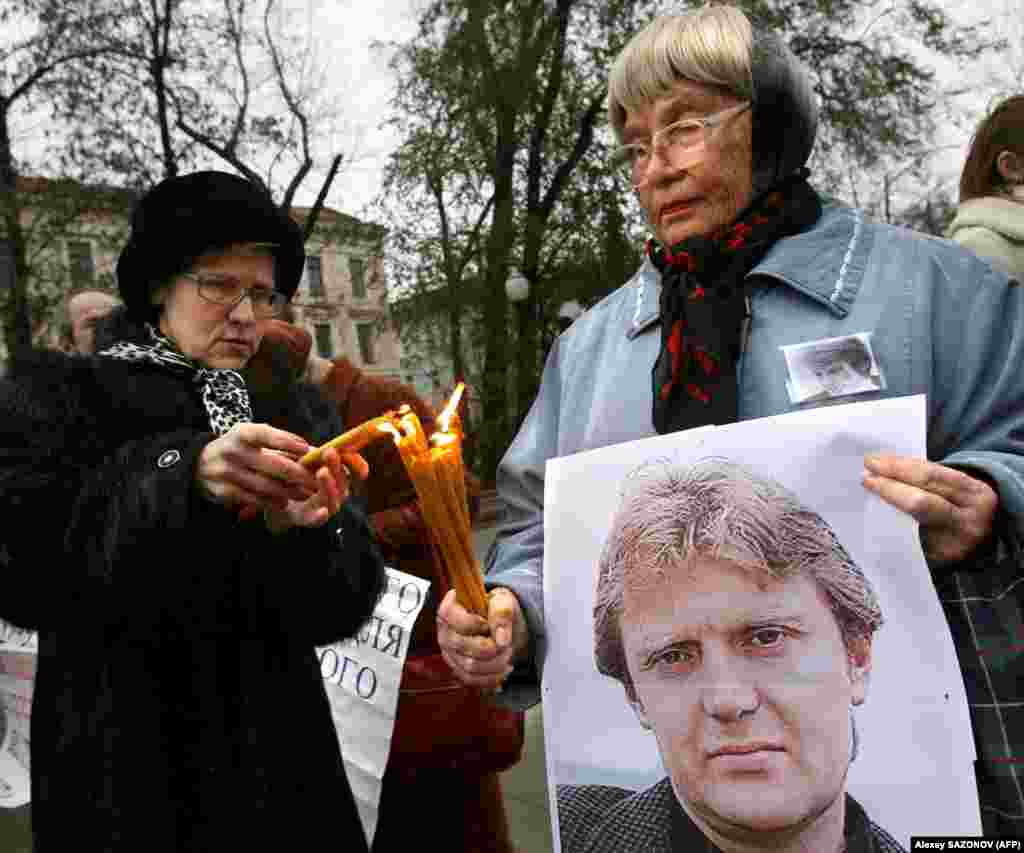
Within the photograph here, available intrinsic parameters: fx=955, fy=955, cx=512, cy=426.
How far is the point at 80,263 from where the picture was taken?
13.8 meters

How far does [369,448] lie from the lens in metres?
2.78

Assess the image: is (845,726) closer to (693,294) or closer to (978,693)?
(978,693)

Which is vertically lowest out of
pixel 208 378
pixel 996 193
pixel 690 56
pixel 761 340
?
pixel 761 340

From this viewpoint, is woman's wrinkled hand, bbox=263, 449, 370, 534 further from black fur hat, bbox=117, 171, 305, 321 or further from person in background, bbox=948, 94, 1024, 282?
person in background, bbox=948, 94, 1024, 282

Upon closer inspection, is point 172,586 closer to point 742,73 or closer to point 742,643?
point 742,643

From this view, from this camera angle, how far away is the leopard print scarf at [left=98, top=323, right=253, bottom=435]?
1766mm

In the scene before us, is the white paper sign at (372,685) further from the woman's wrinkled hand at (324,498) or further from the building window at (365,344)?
the building window at (365,344)

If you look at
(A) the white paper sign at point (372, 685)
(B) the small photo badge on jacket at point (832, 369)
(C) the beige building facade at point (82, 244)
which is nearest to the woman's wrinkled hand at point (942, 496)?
(B) the small photo badge on jacket at point (832, 369)

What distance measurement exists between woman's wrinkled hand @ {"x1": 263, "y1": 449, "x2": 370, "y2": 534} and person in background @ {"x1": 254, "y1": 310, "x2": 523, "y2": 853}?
67cm

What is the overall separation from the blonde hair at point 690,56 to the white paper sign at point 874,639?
1.70ft

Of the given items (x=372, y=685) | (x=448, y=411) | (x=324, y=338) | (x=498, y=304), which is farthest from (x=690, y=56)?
(x=324, y=338)

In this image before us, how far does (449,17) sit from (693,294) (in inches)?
614

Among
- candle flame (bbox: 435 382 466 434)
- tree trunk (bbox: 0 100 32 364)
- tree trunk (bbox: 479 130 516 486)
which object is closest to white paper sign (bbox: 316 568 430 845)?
candle flame (bbox: 435 382 466 434)

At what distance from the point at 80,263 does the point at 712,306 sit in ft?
47.1
